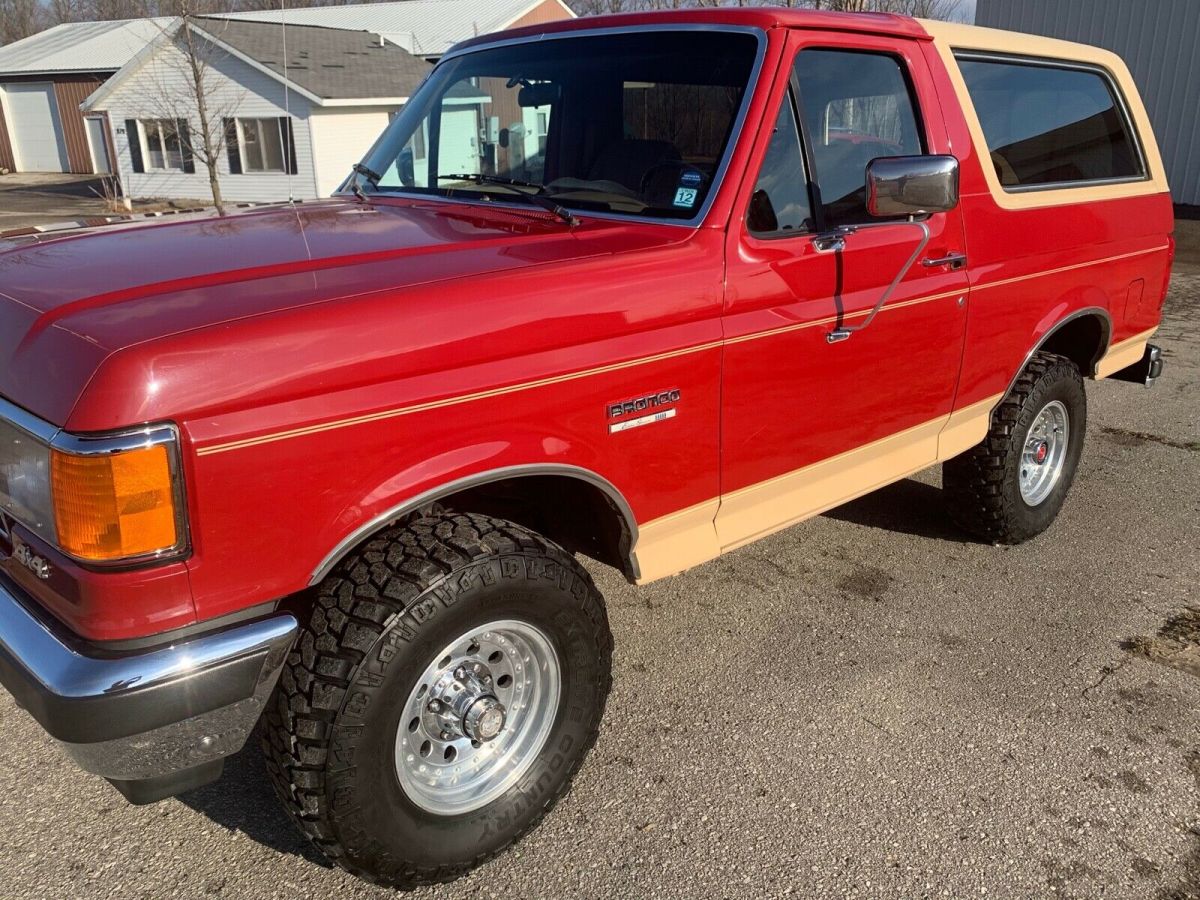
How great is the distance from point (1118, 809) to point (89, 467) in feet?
9.48

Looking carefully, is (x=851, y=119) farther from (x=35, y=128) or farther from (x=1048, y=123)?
(x=35, y=128)

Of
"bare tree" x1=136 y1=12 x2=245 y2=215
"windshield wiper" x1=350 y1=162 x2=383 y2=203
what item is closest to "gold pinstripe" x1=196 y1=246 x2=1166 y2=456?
"windshield wiper" x1=350 y1=162 x2=383 y2=203

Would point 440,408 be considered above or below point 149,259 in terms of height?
below

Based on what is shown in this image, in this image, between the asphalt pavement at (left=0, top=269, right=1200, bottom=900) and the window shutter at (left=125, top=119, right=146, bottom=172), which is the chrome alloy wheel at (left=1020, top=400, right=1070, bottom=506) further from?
the window shutter at (left=125, top=119, right=146, bottom=172)

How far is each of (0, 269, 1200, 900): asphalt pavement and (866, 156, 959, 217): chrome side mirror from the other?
5.54 ft

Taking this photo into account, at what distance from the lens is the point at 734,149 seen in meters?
2.96

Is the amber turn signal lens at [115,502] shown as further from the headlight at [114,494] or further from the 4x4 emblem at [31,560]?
the 4x4 emblem at [31,560]

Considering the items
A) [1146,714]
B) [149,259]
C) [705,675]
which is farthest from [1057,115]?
[149,259]

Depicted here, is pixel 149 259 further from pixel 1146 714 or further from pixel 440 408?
pixel 1146 714

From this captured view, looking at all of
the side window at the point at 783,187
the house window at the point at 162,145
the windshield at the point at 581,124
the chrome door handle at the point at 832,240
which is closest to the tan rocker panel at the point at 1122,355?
the chrome door handle at the point at 832,240

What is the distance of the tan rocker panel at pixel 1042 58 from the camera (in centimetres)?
375

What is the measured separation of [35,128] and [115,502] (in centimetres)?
4275

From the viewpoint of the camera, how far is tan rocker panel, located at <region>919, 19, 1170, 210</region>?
3.75 metres

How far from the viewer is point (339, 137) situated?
83.7ft
